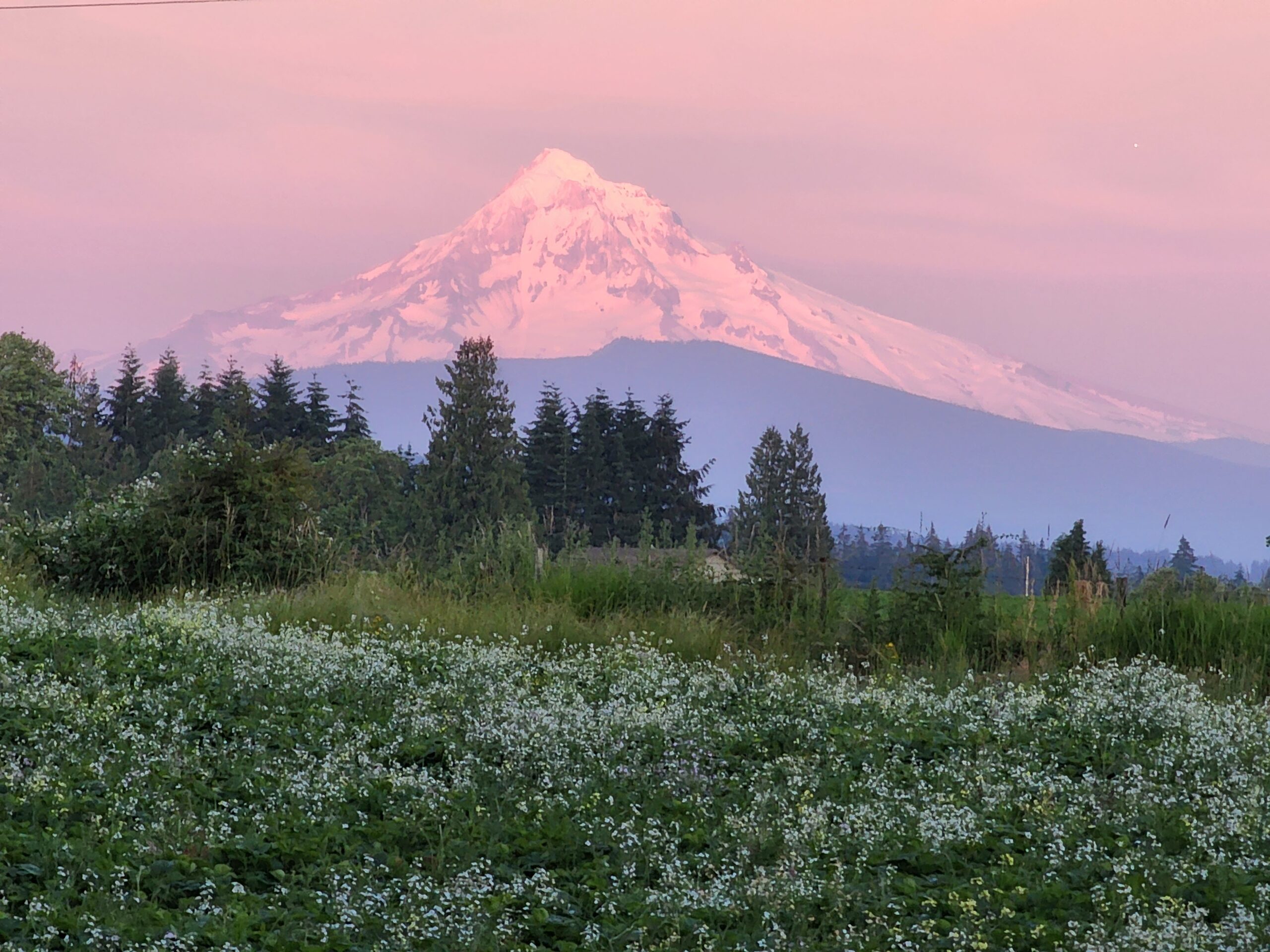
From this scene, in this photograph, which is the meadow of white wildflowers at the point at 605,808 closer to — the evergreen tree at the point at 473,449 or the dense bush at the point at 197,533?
the dense bush at the point at 197,533

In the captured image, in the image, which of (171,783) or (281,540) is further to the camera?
(281,540)

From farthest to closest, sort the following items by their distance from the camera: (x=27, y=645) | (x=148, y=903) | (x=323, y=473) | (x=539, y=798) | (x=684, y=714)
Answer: (x=323, y=473), (x=27, y=645), (x=684, y=714), (x=539, y=798), (x=148, y=903)

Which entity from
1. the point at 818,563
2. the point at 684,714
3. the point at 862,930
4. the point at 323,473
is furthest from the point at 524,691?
the point at 323,473

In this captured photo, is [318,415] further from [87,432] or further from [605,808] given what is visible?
[605,808]

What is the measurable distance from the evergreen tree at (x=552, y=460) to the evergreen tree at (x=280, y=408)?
15.7 meters

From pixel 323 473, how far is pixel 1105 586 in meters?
12.0

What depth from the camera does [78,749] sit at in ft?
25.0

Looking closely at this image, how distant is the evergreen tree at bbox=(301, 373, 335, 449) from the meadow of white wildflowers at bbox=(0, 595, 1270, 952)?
240ft

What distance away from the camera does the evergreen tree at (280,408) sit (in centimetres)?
8262

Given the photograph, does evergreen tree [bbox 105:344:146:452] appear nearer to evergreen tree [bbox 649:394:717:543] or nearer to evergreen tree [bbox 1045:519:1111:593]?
evergreen tree [bbox 649:394:717:543]

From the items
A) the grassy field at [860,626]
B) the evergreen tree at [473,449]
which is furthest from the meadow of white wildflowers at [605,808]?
the evergreen tree at [473,449]

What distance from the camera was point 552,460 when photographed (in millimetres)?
81188

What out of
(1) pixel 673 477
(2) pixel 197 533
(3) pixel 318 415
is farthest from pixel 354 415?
(2) pixel 197 533

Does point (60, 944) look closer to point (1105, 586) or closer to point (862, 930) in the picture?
point (862, 930)
